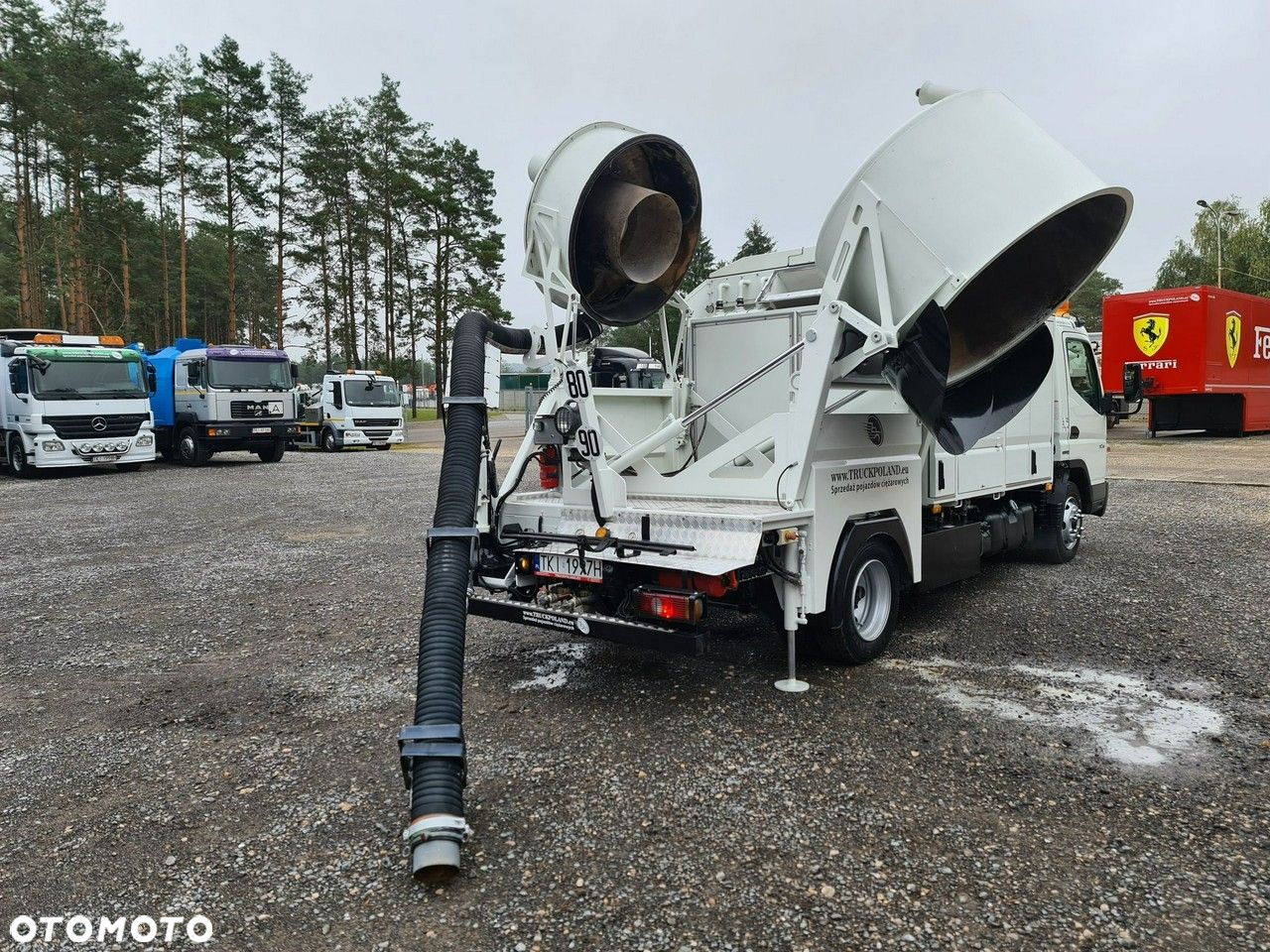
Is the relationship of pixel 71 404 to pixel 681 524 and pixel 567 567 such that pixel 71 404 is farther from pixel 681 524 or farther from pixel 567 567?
pixel 681 524

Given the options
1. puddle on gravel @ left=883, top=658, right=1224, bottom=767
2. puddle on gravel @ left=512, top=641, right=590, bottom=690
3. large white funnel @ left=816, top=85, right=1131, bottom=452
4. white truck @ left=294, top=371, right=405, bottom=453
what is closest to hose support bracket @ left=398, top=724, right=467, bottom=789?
puddle on gravel @ left=512, top=641, right=590, bottom=690

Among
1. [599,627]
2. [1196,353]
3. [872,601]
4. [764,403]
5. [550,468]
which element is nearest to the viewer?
[599,627]

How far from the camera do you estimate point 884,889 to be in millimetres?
2807

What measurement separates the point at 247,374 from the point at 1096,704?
68.7 feet

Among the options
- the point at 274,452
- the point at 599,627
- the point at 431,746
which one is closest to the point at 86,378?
the point at 274,452

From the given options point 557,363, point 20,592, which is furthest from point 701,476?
point 20,592

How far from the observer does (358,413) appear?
27234mm

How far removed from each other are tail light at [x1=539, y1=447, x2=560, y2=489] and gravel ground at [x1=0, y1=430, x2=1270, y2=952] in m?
1.10

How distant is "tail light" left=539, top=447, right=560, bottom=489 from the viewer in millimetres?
5562

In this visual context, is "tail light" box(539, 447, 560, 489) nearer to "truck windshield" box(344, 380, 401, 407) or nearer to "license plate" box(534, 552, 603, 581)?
"license plate" box(534, 552, 603, 581)

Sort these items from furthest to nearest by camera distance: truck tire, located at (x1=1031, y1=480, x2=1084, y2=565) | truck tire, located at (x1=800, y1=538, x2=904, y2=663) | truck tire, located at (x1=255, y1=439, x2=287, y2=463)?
truck tire, located at (x1=255, y1=439, x2=287, y2=463) → truck tire, located at (x1=1031, y1=480, x2=1084, y2=565) → truck tire, located at (x1=800, y1=538, x2=904, y2=663)

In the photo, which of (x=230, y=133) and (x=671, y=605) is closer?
(x=671, y=605)

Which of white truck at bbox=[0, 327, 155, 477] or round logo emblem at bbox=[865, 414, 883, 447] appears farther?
white truck at bbox=[0, 327, 155, 477]

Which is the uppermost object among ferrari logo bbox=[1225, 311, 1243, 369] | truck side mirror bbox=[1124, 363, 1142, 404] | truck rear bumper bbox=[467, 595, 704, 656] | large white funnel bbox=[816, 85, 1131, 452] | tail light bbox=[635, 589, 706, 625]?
ferrari logo bbox=[1225, 311, 1243, 369]
